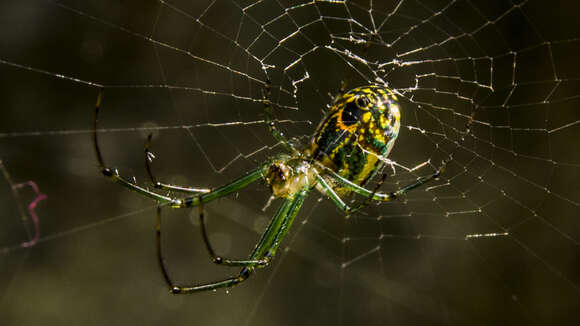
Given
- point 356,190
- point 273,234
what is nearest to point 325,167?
point 356,190

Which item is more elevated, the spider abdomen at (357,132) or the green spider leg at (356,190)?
the spider abdomen at (357,132)

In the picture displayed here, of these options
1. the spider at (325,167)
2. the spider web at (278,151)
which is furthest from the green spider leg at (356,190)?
the spider web at (278,151)

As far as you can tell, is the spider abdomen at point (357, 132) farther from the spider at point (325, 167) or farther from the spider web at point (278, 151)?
the spider web at point (278, 151)

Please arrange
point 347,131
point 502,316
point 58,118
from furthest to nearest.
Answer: point 502,316 < point 58,118 < point 347,131

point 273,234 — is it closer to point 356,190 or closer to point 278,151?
point 356,190

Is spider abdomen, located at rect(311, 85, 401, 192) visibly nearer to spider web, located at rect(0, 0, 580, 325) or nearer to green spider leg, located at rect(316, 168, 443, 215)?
green spider leg, located at rect(316, 168, 443, 215)

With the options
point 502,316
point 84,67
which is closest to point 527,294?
point 502,316

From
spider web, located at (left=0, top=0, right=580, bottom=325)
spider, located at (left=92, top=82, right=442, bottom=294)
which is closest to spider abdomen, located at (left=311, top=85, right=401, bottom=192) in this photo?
spider, located at (left=92, top=82, right=442, bottom=294)

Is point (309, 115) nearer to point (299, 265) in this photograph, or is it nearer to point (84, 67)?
point (299, 265)
